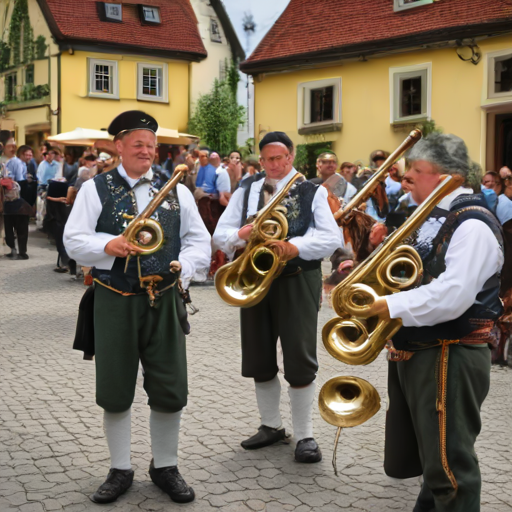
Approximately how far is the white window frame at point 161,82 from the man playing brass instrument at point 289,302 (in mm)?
26079

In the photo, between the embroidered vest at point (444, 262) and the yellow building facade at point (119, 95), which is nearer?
the embroidered vest at point (444, 262)

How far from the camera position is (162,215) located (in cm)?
→ 418

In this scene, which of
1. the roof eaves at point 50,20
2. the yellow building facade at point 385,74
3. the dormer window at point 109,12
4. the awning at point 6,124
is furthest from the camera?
the dormer window at point 109,12

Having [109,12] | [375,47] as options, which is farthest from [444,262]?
[109,12]

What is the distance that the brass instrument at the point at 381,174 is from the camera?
3.97m

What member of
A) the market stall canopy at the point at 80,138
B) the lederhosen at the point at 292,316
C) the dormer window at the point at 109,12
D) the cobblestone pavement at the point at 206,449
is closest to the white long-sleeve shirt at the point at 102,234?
the lederhosen at the point at 292,316

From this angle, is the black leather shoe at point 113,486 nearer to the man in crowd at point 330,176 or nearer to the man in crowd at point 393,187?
the man in crowd at point 330,176

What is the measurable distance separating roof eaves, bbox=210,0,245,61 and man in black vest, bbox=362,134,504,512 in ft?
104

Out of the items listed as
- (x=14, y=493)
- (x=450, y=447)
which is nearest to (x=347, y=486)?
(x=450, y=447)

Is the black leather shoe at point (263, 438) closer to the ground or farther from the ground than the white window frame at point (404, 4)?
closer to the ground

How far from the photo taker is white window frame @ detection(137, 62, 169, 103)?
30.1 meters

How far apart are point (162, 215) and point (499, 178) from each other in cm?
701

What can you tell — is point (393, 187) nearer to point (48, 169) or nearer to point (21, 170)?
point (21, 170)

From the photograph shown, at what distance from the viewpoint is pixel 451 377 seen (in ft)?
10.6
